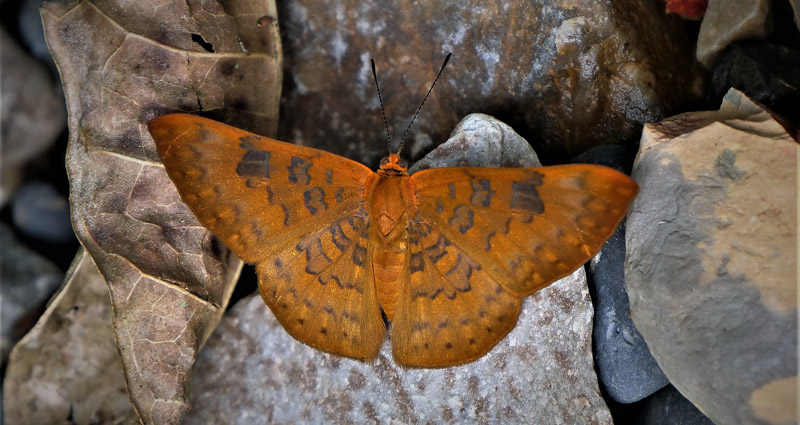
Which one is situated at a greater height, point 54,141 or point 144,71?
point 144,71

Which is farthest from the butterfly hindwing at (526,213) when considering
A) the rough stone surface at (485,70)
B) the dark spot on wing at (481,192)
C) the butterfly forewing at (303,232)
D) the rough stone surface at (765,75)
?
the rough stone surface at (765,75)

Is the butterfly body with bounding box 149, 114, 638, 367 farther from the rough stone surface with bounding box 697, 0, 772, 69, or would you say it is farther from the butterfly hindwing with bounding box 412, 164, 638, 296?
the rough stone surface with bounding box 697, 0, 772, 69

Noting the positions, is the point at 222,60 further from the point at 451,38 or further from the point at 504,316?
the point at 504,316

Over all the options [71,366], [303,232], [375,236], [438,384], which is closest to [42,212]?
[71,366]

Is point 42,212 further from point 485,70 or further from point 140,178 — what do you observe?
point 485,70

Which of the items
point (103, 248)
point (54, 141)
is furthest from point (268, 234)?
point (54, 141)

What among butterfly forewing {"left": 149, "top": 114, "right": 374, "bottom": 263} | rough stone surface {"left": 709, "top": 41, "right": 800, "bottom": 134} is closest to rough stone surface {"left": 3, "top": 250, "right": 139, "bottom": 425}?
butterfly forewing {"left": 149, "top": 114, "right": 374, "bottom": 263}
